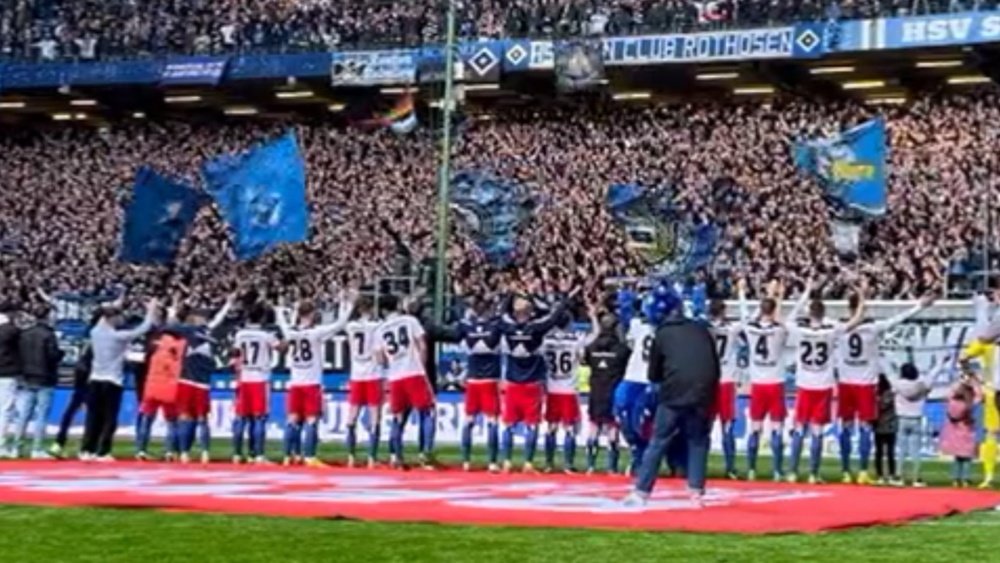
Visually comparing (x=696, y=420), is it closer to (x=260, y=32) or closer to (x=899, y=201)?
(x=899, y=201)

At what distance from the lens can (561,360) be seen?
77.9ft

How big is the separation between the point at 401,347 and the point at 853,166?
21.4m

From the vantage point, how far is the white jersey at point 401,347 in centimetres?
2338

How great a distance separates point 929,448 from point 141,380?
10.8 meters

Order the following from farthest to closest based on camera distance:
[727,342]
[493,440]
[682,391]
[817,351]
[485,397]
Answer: [485,397], [493,440], [727,342], [817,351], [682,391]

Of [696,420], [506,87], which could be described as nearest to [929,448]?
[696,420]

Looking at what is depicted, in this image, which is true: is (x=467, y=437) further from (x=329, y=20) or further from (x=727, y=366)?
(x=329, y=20)

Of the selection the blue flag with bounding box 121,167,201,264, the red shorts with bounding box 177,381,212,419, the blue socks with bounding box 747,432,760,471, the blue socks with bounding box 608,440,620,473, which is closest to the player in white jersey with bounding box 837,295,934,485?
the blue socks with bounding box 747,432,760,471

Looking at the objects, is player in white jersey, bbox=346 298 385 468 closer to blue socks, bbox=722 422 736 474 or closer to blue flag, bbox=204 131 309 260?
blue socks, bbox=722 422 736 474

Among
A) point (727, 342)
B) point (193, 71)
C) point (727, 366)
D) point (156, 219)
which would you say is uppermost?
point (193, 71)

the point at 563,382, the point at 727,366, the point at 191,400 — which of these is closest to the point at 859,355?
the point at 727,366

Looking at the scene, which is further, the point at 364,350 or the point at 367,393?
the point at 367,393

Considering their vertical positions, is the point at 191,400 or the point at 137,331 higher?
the point at 137,331

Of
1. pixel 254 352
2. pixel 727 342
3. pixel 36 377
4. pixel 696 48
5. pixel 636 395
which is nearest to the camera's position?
pixel 636 395
